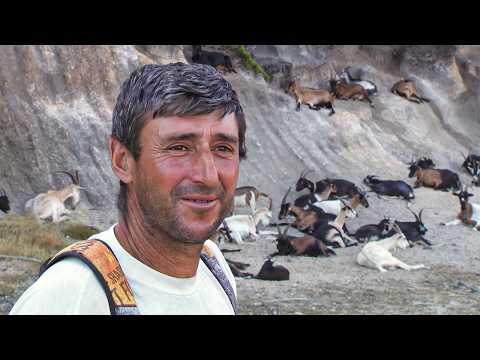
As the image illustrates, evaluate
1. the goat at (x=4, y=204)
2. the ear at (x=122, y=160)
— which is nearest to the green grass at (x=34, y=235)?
the goat at (x=4, y=204)

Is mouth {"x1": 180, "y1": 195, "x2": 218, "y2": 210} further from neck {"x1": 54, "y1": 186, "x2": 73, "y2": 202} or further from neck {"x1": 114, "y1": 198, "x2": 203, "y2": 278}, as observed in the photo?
neck {"x1": 54, "y1": 186, "x2": 73, "y2": 202}

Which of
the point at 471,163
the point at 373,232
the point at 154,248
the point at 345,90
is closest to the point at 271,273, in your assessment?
the point at 373,232

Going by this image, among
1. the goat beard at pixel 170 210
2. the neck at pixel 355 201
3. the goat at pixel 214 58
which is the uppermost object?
the goat beard at pixel 170 210

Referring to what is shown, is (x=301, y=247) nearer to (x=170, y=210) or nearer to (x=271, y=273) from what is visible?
(x=271, y=273)

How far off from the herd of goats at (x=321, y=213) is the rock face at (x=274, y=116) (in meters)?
0.61

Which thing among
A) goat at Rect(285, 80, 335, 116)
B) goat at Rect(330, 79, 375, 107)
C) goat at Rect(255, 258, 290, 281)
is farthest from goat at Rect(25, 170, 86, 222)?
goat at Rect(330, 79, 375, 107)

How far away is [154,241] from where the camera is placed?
2.26 m

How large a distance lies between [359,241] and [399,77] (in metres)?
16.0

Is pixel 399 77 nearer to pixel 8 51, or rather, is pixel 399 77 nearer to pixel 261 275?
pixel 8 51

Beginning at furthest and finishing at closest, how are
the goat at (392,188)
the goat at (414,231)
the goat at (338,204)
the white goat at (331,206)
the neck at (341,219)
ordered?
the goat at (392,188)
the goat at (338,204)
the white goat at (331,206)
the neck at (341,219)
the goat at (414,231)

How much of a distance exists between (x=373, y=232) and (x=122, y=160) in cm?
1365

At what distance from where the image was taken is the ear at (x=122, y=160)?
2.25 meters

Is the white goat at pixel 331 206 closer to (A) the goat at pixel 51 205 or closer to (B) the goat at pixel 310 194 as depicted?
(B) the goat at pixel 310 194

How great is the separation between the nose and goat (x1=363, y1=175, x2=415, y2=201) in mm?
18343
